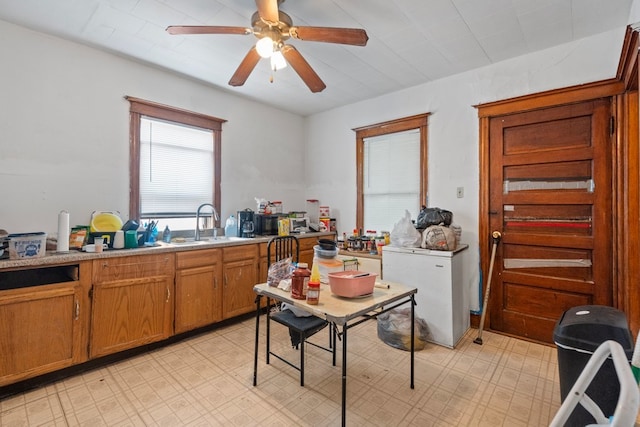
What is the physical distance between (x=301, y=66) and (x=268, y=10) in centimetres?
58

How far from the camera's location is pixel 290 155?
15.3 ft

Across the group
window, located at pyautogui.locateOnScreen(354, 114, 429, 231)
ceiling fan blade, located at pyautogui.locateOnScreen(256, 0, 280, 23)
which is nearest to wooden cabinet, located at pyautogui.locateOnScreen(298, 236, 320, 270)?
window, located at pyautogui.locateOnScreen(354, 114, 429, 231)

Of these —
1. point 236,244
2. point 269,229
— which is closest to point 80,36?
point 236,244

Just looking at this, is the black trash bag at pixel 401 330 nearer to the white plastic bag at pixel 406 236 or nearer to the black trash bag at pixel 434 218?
the white plastic bag at pixel 406 236

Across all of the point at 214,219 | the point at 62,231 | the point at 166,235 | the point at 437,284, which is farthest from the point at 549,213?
the point at 62,231

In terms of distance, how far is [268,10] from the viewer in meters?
1.80

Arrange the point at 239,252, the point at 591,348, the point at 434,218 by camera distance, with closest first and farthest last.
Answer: the point at 591,348
the point at 434,218
the point at 239,252

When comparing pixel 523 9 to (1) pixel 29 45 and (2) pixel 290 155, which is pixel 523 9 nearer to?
(2) pixel 290 155

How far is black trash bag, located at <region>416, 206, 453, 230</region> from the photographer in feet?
10.00

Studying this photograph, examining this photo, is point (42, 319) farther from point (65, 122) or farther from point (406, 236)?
point (406, 236)

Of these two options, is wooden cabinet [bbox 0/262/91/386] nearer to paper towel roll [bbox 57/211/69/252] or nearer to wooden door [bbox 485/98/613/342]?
paper towel roll [bbox 57/211/69/252]

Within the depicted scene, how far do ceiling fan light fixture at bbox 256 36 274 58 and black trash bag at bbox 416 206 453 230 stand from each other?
6.92 feet

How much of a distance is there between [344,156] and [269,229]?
153 cm

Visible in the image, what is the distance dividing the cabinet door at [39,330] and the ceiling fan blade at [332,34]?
2.45 m
